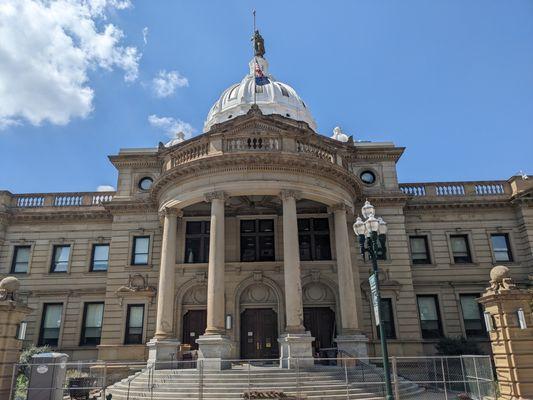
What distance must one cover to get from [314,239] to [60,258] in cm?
1646

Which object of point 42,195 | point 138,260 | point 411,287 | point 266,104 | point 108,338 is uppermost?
point 266,104

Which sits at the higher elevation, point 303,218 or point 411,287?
point 303,218

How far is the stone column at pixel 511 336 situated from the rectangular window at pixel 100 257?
72.2 ft

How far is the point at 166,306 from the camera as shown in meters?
21.1

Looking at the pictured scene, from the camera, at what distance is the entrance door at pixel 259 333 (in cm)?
2362

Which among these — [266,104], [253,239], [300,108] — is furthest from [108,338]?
[300,108]

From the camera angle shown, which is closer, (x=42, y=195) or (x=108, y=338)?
(x=108, y=338)

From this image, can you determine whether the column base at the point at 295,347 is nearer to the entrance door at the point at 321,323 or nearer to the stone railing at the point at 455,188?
the entrance door at the point at 321,323

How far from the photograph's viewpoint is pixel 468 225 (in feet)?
91.2

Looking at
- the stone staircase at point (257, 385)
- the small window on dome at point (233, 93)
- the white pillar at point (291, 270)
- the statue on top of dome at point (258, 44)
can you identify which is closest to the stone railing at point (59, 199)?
the white pillar at point (291, 270)

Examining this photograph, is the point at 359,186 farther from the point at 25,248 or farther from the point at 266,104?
the point at 25,248

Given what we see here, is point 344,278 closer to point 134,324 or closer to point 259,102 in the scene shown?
point 134,324

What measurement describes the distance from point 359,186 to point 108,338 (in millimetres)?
16959

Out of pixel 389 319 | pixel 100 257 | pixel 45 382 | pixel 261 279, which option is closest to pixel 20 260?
pixel 100 257
